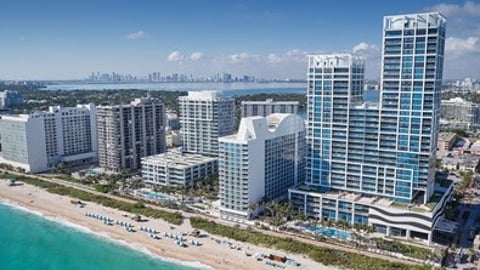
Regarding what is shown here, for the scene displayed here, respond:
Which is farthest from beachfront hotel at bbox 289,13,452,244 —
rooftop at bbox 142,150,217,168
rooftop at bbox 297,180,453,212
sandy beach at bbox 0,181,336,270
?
rooftop at bbox 142,150,217,168

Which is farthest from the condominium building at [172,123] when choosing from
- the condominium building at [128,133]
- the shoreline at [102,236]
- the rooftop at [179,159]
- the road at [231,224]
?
the shoreline at [102,236]

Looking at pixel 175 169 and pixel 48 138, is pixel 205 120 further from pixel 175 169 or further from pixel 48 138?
pixel 48 138

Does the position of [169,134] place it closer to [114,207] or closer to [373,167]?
[114,207]

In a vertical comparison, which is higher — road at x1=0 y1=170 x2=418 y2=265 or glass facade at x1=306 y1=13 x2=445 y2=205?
glass facade at x1=306 y1=13 x2=445 y2=205

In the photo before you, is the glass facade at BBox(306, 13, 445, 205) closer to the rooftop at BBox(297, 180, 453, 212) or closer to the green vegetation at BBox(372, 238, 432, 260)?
the rooftop at BBox(297, 180, 453, 212)

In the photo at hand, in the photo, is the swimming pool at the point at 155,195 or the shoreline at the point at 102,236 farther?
the swimming pool at the point at 155,195

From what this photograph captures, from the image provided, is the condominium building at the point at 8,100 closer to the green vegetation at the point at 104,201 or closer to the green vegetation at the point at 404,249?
the green vegetation at the point at 104,201

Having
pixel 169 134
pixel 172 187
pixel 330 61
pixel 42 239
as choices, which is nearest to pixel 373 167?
pixel 330 61

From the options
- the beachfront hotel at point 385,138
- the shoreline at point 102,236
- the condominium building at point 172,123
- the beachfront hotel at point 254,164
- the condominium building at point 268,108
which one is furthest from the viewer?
the condominium building at point 172,123
